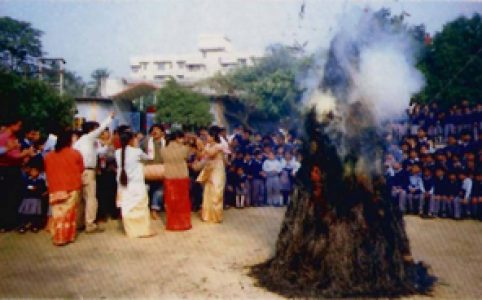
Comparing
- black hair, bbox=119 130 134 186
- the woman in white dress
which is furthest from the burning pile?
black hair, bbox=119 130 134 186

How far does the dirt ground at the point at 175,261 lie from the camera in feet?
18.8

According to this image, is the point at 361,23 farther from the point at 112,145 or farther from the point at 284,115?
the point at 284,115

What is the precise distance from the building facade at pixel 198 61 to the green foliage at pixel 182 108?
43.9 meters

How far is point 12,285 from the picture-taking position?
587 cm

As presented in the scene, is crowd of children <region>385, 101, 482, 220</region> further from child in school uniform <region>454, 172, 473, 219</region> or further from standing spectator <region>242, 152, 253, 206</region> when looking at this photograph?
standing spectator <region>242, 152, 253, 206</region>

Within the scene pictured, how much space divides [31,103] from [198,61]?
60.6 metres

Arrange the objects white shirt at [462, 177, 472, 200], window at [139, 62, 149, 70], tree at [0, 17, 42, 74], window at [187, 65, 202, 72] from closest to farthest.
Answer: white shirt at [462, 177, 472, 200] → tree at [0, 17, 42, 74] → window at [187, 65, 202, 72] → window at [139, 62, 149, 70]

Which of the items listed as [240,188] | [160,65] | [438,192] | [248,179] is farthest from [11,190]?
[160,65]

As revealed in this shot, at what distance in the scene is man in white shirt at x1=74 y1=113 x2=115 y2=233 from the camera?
8578mm

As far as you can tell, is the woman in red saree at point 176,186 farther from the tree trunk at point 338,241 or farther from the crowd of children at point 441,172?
the crowd of children at point 441,172

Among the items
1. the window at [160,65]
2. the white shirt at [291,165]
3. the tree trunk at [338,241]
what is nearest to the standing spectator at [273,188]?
the white shirt at [291,165]

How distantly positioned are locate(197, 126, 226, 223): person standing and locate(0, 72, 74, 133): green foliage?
335 inches

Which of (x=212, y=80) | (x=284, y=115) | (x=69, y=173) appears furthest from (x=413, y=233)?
(x=212, y=80)

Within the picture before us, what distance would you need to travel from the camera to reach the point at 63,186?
7738 millimetres
